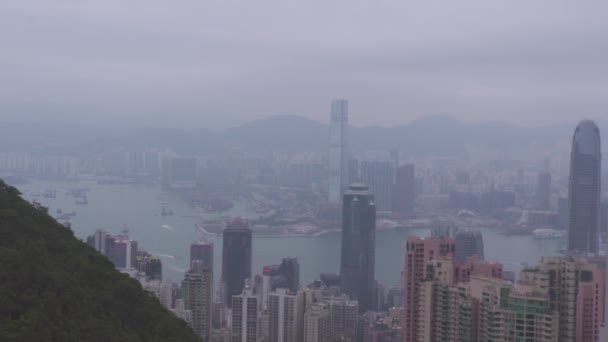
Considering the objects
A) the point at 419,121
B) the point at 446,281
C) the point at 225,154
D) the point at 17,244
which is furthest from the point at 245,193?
the point at 17,244

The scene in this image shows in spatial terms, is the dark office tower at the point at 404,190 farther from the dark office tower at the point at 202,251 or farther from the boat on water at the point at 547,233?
the dark office tower at the point at 202,251

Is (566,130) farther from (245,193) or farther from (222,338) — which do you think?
(222,338)

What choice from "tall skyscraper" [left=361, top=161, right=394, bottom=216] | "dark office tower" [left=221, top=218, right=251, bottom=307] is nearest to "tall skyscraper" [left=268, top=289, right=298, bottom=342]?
"dark office tower" [left=221, top=218, right=251, bottom=307]

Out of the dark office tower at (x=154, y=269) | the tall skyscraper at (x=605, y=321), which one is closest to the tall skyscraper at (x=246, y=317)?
the dark office tower at (x=154, y=269)

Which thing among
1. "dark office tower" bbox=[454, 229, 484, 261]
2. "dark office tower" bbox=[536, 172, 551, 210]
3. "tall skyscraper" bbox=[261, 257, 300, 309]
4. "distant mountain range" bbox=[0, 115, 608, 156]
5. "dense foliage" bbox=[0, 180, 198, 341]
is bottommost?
"tall skyscraper" bbox=[261, 257, 300, 309]

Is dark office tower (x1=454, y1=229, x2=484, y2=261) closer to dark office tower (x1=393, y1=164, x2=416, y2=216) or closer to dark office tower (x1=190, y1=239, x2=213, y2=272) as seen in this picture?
dark office tower (x1=393, y1=164, x2=416, y2=216)

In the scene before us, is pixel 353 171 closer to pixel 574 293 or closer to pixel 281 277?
pixel 281 277
